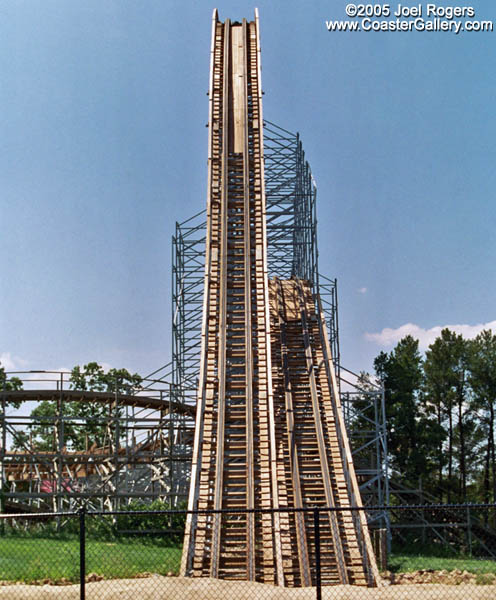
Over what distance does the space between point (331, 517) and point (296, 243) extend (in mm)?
13697

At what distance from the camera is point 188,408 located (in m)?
23.9

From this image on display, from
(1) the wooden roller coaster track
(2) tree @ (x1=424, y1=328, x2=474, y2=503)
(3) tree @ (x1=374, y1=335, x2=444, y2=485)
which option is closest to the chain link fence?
(1) the wooden roller coaster track

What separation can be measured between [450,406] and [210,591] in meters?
32.1

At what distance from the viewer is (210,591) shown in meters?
10.3

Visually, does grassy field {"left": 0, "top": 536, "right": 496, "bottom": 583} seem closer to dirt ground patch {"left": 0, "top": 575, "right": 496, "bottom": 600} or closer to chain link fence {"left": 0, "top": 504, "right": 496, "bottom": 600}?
chain link fence {"left": 0, "top": 504, "right": 496, "bottom": 600}

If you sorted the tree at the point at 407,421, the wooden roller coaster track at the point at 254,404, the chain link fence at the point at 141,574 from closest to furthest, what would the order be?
the chain link fence at the point at 141,574 → the wooden roller coaster track at the point at 254,404 → the tree at the point at 407,421

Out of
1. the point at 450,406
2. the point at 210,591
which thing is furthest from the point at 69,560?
the point at 450,406

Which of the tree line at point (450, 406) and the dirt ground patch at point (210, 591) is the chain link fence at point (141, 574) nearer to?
the dirt ground patch at point (210, 591)

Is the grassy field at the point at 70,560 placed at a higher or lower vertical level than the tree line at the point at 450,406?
lower

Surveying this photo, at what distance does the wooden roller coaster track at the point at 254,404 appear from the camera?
42.3 ft

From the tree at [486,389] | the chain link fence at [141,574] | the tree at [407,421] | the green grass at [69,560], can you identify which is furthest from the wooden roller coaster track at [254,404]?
the tree at [486,389]

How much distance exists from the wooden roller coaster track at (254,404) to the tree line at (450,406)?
17.7 metres

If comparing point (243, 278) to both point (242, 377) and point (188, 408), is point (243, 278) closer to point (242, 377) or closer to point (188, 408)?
point (242, 377)

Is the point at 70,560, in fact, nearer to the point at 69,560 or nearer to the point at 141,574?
the point at 69,560
